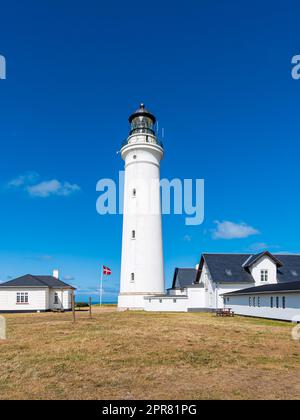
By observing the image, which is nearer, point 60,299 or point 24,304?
point 24,304

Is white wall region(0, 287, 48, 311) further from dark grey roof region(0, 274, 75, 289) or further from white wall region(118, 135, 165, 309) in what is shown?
white wall region(118, 135, 165, 309)

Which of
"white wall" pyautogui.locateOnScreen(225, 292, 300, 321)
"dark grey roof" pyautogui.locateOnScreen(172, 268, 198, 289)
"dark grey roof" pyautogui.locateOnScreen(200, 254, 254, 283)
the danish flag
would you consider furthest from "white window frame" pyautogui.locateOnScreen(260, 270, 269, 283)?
the danish flag

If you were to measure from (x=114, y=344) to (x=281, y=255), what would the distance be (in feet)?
100

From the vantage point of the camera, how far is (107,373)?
28.4 ft

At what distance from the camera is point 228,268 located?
3581cm

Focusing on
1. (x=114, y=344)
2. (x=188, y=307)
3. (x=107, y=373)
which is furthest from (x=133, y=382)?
(x=188, y=307)

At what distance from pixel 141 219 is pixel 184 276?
17.0 m

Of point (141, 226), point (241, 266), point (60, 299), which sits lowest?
point (60, 299)

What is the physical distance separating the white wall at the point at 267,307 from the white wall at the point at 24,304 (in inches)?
772

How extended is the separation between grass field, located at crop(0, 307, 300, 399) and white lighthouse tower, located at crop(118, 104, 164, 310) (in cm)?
1759

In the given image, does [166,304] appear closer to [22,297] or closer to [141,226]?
[141,226]

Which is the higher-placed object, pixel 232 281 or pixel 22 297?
pixel 232 281

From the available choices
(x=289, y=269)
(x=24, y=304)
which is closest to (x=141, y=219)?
(x=24, y=304)

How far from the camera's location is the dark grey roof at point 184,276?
Result: 45.7 metres
